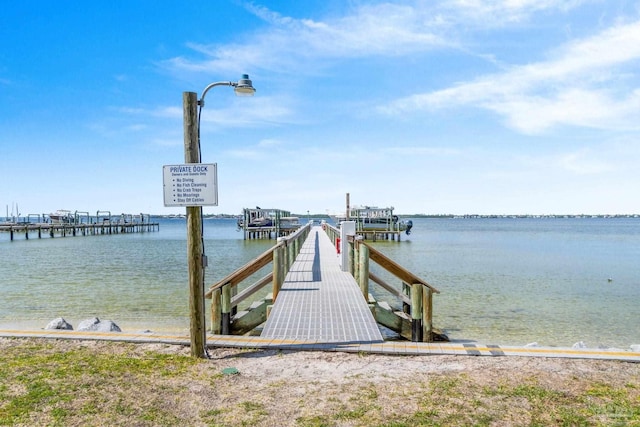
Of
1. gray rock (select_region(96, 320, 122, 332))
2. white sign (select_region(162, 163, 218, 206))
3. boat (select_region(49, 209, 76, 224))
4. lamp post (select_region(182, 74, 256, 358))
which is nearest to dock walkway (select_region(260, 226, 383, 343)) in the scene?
lamp post (select_region(182, 74, 256, 358))

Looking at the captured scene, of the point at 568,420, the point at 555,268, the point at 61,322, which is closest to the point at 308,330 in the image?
the point at 568,420

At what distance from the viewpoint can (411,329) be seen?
8359 millimetres

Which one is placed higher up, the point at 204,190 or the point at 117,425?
the point at 204,190

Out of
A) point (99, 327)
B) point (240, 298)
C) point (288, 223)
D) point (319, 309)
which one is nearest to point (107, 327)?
point (99, 327)

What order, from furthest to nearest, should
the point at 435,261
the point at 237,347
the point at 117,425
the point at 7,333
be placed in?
the point at 435,261
the point at 7,333
the point at 237,347
the point at 117,425

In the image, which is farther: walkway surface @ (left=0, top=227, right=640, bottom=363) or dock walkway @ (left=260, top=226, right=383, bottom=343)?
dock walkway @ (left=260, top=226, right=383, bottom=343)

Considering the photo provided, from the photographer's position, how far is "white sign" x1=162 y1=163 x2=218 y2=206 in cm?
539

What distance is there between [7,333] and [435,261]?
23.8 metres

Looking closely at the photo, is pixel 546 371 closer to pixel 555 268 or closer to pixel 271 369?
pixel 271 369

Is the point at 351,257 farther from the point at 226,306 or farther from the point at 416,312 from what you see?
the point at 226,306

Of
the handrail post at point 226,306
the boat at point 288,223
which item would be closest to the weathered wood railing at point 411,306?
the handrail post at point 226,306

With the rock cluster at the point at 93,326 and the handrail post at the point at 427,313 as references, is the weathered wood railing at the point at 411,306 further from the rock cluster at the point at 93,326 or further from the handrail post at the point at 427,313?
the rock cluster at the point at 93,326

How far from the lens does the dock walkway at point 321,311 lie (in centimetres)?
632

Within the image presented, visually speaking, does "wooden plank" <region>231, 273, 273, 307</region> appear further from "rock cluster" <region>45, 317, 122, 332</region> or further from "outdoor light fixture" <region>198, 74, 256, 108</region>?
"outdoor light fixture" <region>198, 74, 256, 108</region>
